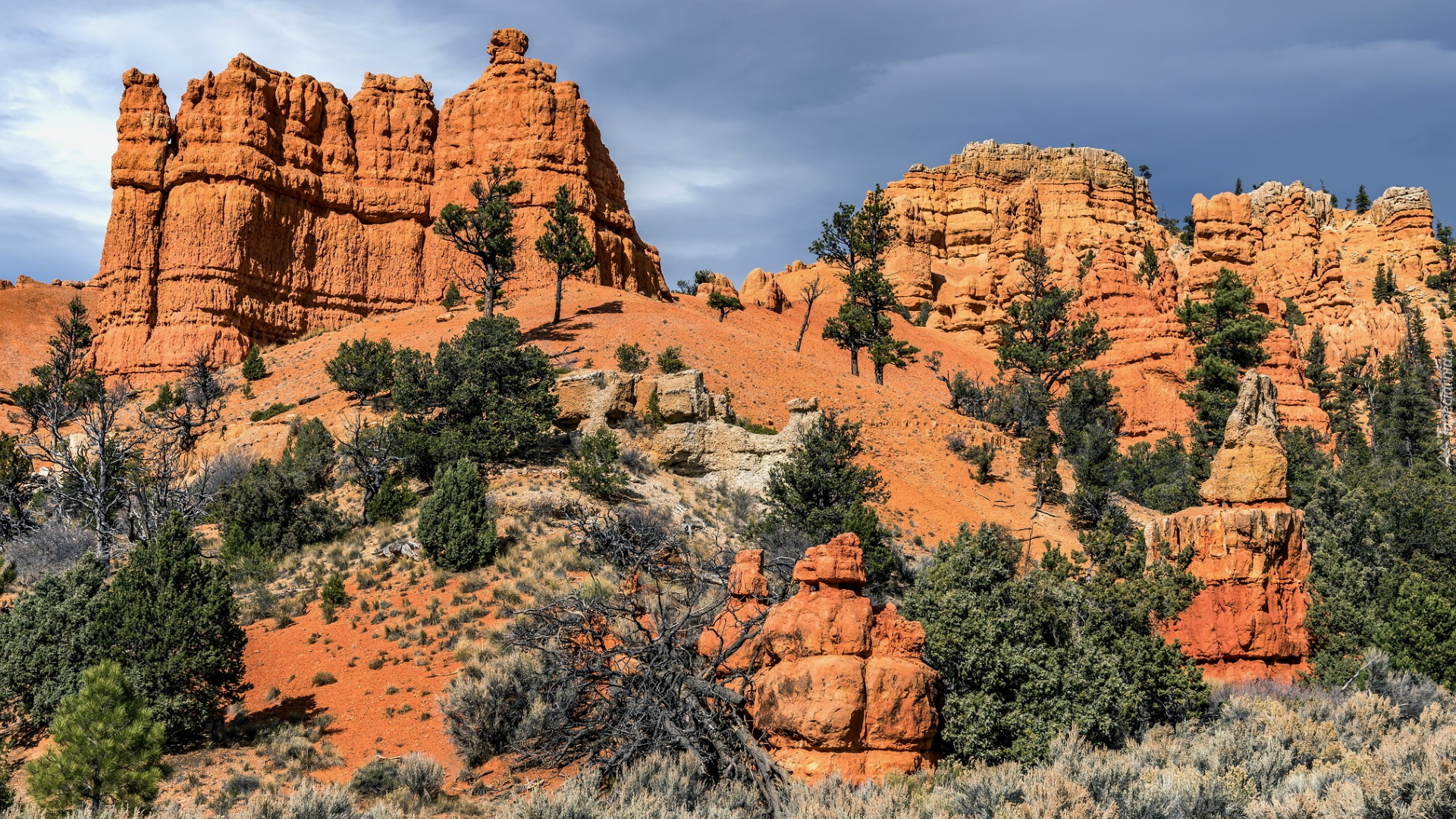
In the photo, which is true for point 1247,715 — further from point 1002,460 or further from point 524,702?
point 1002,460

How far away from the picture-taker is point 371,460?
2688 centimetres

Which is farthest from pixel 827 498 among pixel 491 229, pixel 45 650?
pixel 491 229

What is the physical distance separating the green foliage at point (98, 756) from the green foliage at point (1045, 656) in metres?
9.50

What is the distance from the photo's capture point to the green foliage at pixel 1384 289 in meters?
68.4

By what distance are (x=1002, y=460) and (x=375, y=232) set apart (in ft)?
128

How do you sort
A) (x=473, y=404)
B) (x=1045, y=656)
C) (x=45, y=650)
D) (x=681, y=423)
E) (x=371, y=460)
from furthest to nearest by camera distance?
(x=681, y=423) < (x=473, y=404) < (x=371, y=460) < (x=45, y=650) < (x=1045, y=656)

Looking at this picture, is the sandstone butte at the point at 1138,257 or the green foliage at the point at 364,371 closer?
the green foliage at the point at 364,371

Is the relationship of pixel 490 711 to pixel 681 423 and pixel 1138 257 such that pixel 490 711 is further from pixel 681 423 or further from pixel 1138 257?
pixel 1138 257

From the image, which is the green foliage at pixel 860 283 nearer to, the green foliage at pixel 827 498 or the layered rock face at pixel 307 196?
the layered rock face at pixel 307 196

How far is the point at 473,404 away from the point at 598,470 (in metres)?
5.49

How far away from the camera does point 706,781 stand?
1032 centimetres

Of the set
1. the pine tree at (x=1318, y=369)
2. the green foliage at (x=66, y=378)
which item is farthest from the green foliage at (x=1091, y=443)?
the green foliage at (x=66, y=378)

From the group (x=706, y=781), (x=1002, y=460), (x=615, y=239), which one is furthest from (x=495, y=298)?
(x=706, y=781)

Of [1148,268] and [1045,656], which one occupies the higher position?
[1148,268]
